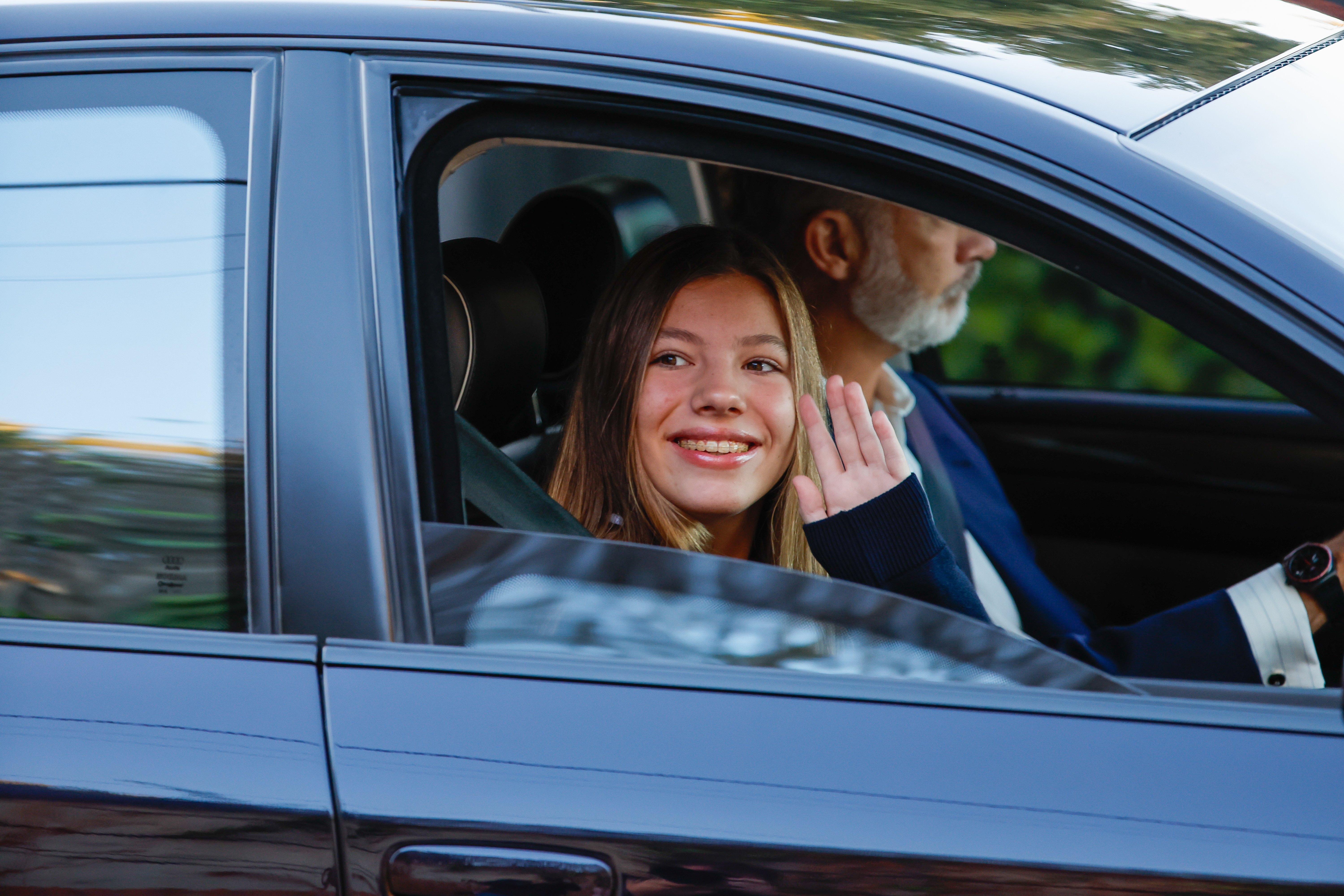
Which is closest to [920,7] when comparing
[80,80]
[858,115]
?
[858,115]

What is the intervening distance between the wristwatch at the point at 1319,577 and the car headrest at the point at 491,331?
1013 millimetres

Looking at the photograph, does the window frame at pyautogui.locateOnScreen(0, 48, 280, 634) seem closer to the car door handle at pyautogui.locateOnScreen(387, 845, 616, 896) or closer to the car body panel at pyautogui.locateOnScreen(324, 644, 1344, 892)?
the car body panel at pyautogui.locateOnScreen(324, 644, 1344, 892)

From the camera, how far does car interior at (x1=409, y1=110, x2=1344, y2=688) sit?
5.61 ft

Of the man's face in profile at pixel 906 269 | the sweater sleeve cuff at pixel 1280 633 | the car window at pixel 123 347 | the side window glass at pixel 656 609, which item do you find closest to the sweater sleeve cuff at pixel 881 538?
the side window glass at pixel 656 609

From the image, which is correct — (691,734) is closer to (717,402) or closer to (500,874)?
(500,874)

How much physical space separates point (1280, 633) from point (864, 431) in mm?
522


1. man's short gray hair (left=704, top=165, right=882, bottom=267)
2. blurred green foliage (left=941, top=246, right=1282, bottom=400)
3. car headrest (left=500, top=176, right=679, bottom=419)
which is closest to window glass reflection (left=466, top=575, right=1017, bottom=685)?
car headrest (left=500, top=176, right=679, bottom=419)

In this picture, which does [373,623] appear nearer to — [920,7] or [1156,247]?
[1156,247]

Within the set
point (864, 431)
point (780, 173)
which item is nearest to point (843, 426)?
point (864, 431)

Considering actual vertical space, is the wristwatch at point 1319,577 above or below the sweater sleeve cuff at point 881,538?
below

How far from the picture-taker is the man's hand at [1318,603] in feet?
4.56

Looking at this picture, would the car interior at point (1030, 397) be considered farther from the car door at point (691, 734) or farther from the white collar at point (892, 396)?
the white collar at point (892, 396)

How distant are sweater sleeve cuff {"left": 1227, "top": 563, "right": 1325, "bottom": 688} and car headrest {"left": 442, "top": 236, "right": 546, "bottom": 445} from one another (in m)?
0.98

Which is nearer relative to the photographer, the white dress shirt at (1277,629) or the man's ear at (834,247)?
the white dress shirt at (1277,629)
